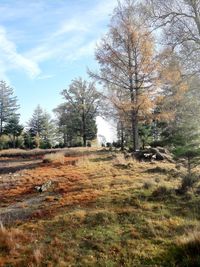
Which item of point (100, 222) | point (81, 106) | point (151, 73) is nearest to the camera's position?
point (100, 222)

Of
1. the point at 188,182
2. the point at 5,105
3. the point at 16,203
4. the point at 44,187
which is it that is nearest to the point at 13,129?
the point at 5,105

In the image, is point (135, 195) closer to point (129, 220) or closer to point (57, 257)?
point (129, 220)

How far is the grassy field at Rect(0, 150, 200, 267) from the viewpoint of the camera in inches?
320

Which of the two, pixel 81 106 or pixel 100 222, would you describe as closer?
pixel 100 222

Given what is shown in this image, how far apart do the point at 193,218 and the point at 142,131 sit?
96.4 feet

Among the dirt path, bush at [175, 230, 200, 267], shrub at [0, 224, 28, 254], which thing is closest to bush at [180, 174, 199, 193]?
bush at [175, 230, 200, 267]

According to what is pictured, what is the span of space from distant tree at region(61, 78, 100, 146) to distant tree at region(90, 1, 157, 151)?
22706 mm

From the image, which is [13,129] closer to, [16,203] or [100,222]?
[16,203]

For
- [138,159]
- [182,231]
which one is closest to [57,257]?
[182,231]

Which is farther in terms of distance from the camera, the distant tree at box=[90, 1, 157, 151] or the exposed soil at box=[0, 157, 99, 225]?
the distant tree at box=[90, 1, 157, 151]

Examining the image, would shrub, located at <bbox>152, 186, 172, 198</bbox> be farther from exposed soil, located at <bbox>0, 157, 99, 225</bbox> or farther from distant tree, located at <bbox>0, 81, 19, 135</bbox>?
distant tree, located at <bbox>0, 81, 19, 135</bbox>

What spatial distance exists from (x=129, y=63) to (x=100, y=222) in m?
15.0

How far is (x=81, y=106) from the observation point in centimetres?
4669

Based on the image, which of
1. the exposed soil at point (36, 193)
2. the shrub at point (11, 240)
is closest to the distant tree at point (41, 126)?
the exposed soil at point (36, 193)
